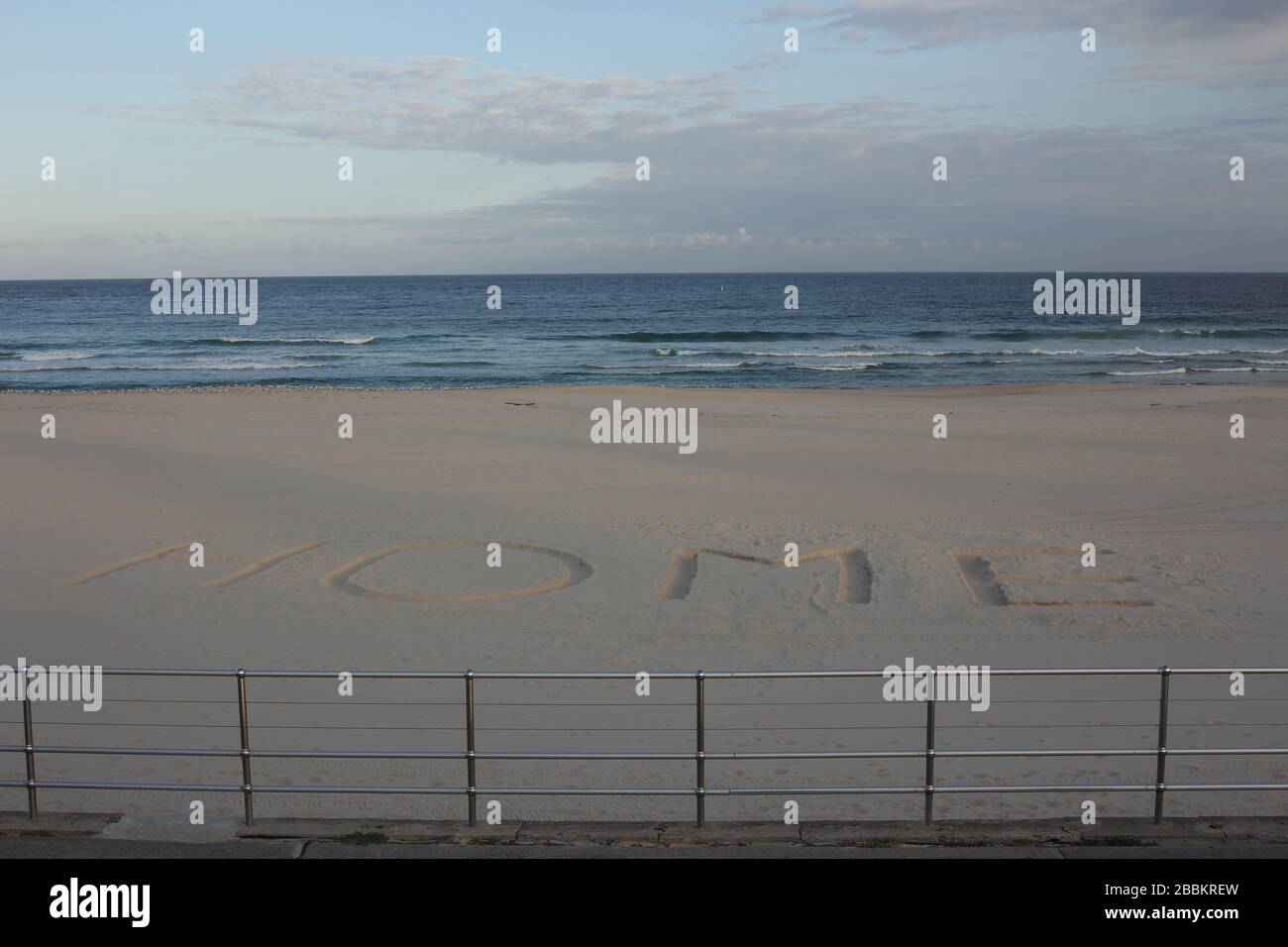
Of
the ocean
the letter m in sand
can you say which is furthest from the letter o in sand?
the ocean

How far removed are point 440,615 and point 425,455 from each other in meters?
10.3

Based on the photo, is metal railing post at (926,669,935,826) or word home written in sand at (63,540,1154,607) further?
word home written in sand at (63,540,1154,607)

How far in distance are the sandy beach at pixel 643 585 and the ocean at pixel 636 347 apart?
57.7ft

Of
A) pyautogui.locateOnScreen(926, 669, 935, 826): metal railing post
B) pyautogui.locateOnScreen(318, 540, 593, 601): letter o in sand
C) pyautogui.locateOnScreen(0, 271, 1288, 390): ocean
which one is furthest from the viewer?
pyautogui.locateOnScreen(0, 271, 1288, 390): ocean

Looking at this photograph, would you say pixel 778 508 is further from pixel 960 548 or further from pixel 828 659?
pixel 828 659

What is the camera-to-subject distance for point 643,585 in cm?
1312

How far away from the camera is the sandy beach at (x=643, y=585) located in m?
8.60

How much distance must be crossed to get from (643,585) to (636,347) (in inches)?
1686

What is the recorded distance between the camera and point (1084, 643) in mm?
10898

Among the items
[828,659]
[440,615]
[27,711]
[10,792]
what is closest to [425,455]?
[440,615]

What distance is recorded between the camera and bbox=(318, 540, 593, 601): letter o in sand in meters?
12.7

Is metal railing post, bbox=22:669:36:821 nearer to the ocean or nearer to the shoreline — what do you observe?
the shoreline

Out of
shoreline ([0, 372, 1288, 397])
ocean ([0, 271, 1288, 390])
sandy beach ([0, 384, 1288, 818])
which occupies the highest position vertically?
ocean ([0, 271, 1288, 390])

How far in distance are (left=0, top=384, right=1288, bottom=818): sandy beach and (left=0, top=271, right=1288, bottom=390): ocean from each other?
17.6 m
